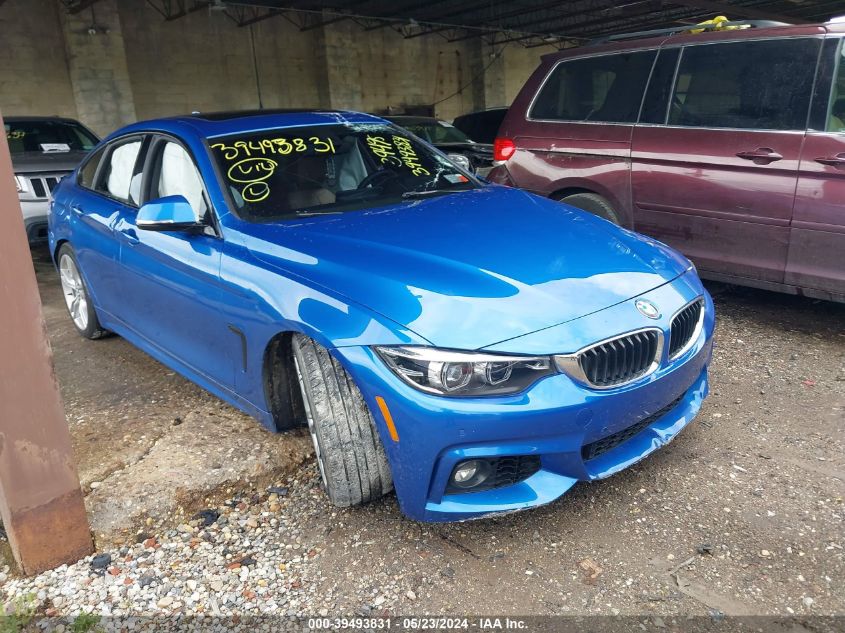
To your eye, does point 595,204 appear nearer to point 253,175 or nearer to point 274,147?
point 274,147

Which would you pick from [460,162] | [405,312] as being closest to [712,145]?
[460,162]

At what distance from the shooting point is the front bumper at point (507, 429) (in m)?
2.11

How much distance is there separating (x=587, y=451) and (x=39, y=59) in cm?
1591

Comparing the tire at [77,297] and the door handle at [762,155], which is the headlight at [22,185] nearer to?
the tire at [77,297]

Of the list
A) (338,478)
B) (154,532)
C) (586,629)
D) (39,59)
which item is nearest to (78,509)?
(154,532)

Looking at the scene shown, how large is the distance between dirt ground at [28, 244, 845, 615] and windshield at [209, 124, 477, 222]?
1112mm

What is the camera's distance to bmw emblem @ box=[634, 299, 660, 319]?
2.40m

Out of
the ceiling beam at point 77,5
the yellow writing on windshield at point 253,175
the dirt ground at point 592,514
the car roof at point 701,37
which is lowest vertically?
the dirt ground at point 592,514

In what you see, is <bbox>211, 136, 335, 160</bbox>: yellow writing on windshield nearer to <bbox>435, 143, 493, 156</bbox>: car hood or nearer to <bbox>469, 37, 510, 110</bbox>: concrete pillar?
<bbox>435, 143, 493, 156</bbox>: car hood

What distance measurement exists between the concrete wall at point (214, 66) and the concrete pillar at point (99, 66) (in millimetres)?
21

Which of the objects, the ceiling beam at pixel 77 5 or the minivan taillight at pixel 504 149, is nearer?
the minivan taillight at pixel 504 149

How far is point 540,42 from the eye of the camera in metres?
23.8

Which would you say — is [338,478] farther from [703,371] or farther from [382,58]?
[382,58]

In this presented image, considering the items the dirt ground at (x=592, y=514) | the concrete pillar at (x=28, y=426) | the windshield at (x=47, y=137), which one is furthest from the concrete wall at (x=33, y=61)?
the concrete pillar at (x=28, y=426)
